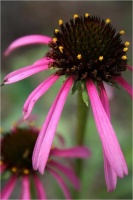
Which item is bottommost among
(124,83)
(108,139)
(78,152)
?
(78,152)

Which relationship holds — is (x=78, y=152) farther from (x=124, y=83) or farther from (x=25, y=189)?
(x=124, y=83)

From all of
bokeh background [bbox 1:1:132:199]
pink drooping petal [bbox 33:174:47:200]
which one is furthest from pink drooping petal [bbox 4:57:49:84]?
bokeh background [bbox 1:1:132:199]

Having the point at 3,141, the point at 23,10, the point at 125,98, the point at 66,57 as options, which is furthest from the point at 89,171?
the point at 23,10

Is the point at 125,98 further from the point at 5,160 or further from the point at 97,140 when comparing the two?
the point at 5,160

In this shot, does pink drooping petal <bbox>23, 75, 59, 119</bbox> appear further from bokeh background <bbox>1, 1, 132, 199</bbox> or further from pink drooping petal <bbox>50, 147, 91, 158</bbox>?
bokeh background <bbox>1, 1, 132, 199</bbox>

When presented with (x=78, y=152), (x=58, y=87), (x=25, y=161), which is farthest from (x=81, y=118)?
(x=58, y=87)

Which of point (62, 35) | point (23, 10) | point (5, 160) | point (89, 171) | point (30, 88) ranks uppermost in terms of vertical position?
point (23, 10)

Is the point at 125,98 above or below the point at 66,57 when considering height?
below
